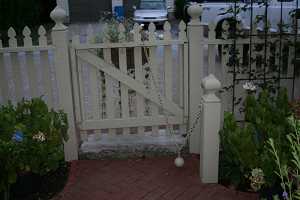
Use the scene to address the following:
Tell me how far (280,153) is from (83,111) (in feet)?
7.05

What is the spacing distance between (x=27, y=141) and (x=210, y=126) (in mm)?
1562

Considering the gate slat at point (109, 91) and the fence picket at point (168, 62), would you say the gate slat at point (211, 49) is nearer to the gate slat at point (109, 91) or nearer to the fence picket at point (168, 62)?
the fence picket at point (168, 62)

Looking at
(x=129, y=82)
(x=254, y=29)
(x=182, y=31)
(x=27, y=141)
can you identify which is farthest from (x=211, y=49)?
(x=27, y=141)

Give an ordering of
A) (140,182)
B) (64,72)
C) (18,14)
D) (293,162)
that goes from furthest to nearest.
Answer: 1. (18,14)
2. (64,72)
3. (140,182)
4. (293,162)

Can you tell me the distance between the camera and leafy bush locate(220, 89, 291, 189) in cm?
321

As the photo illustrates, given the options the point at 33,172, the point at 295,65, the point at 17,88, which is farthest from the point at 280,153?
the point at 17,88

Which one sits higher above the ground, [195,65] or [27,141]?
[195,65]

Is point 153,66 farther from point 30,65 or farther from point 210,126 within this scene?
point 30,65

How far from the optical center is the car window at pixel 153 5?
59.1ft

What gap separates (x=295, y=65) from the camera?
4277 mm

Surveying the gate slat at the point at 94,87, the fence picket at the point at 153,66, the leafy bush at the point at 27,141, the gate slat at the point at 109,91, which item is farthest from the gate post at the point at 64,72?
the fence picket at the point at 153,66

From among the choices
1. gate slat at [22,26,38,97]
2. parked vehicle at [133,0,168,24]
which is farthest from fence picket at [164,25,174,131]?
parked vehicle at [133,0,168,24]

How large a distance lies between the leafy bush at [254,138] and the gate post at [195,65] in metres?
0.61

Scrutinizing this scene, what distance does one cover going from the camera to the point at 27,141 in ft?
10.7
